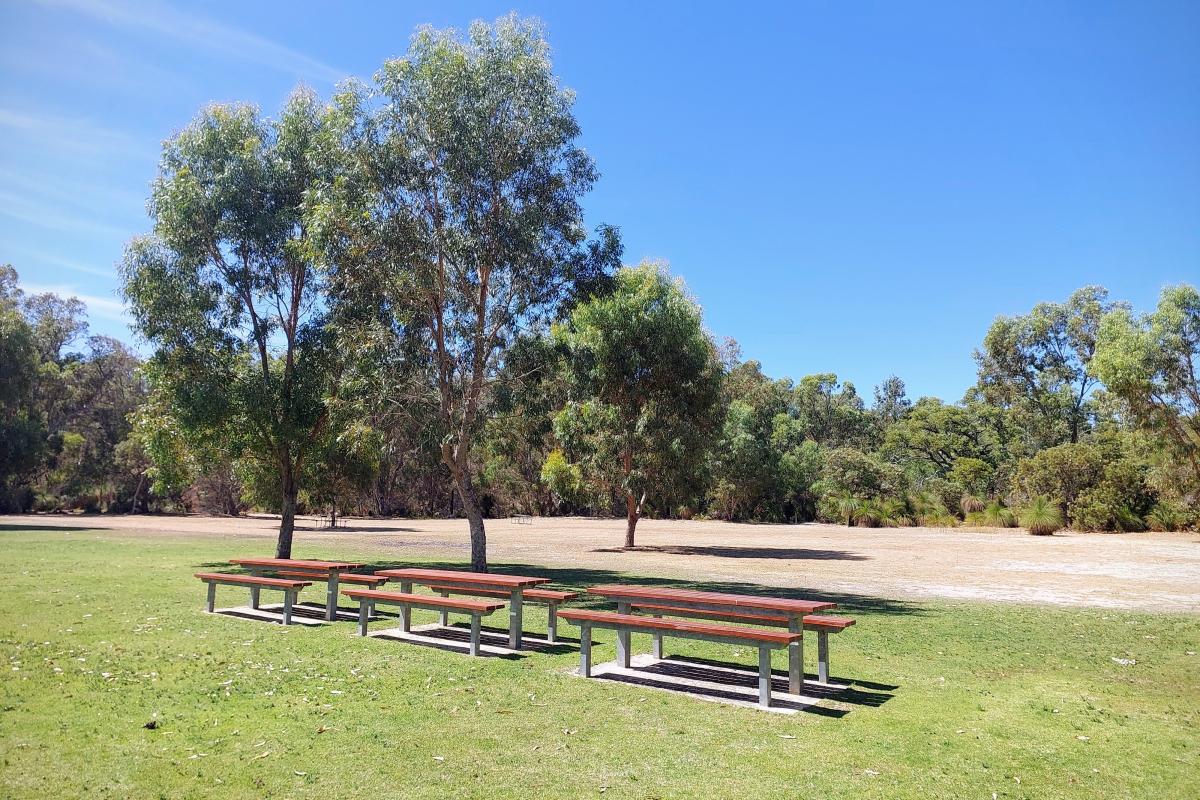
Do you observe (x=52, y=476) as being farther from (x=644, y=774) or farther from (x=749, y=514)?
(x=644, y=774)

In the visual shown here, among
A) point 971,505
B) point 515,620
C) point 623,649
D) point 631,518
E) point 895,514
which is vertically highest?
point 515,620

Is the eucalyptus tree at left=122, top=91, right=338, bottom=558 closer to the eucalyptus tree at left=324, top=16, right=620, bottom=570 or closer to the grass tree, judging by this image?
the eucalyptus tree at left=324, top=16, right=620, bottom=570

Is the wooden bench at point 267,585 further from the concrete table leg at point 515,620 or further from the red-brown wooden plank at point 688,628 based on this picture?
the red-brown wooden plank at point 688,628

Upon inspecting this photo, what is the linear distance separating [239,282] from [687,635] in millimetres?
16797

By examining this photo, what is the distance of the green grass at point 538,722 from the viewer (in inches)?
174

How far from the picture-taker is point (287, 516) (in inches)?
744

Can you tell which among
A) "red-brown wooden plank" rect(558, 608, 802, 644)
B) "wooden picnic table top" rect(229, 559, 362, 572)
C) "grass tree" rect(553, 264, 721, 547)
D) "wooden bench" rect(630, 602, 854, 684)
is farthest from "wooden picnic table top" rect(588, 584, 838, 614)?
"grass tree" rect(553, 264, 721, 547)

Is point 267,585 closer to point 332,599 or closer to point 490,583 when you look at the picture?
point 332,599

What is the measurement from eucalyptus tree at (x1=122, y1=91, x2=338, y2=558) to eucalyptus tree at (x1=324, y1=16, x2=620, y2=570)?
1.71m

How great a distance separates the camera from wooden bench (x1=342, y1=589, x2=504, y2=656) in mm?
7918

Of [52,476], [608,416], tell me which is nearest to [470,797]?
[608,416]

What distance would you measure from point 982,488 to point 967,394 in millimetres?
16302

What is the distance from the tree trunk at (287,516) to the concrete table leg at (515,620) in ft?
37.4

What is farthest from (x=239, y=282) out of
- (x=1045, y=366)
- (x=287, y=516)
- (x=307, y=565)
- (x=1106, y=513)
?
(x=1045, y=366)
